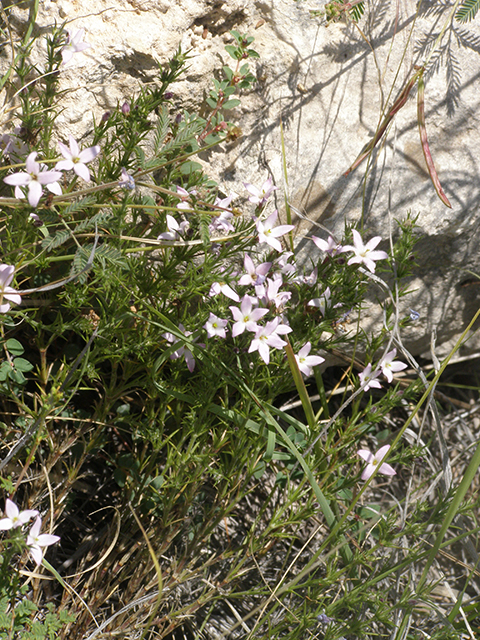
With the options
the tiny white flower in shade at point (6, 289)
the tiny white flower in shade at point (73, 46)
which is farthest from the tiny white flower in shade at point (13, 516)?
the tiny white flower in shade at point (73, 46)

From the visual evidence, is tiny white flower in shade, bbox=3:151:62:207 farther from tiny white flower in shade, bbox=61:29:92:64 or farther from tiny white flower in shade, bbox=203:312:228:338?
tiny white flower in shade, bbox=203:312:228:338

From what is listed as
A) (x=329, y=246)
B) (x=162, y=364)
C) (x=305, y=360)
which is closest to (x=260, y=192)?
(x=329, y=246)

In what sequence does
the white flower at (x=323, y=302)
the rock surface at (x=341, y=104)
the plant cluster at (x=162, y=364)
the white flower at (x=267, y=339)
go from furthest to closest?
the rock surface at (x=341, y=104), the white flower at (x=323, y=302), the plant cluster at (x=162, y=364), the white flower at (x=267, y=339)

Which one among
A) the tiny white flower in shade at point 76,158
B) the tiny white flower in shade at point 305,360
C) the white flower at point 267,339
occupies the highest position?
the tiny white flower in shade at point 76,158

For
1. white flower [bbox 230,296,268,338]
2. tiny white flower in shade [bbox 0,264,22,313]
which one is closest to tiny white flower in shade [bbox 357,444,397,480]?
white flower [bbox 230,296,268,338]

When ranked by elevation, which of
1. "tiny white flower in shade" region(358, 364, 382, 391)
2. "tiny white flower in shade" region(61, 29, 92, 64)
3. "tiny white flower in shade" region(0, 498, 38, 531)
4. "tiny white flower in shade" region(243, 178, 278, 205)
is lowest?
"tiny white flower in shade" region(0, 498, 38, 531)

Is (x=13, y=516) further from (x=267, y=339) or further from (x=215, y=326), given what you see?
(x=267, y=339)

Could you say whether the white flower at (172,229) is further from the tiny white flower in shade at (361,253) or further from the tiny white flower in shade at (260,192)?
the tiny white flower in shade at (361,253)

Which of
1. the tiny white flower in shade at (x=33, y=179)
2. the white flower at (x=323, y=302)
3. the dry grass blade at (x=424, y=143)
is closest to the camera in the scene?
the tiny white flower in shade at (x=33, y=179)

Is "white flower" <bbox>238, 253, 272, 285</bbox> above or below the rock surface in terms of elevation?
below

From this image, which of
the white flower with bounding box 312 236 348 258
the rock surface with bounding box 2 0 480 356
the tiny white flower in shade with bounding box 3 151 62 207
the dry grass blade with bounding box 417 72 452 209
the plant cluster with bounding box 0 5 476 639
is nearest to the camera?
the tiny white flower in shade with bounding box 3 151 62 207
